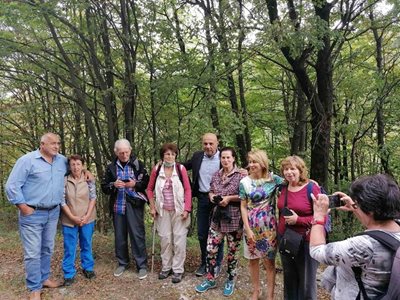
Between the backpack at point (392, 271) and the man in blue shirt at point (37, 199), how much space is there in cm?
352

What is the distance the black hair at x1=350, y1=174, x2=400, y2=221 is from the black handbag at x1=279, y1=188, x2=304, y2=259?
1426mm

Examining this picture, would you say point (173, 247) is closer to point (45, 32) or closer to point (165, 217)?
point (165, 217)

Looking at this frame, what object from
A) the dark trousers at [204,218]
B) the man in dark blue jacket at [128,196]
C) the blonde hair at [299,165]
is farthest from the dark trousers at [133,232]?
the blonde hair at [299,165]

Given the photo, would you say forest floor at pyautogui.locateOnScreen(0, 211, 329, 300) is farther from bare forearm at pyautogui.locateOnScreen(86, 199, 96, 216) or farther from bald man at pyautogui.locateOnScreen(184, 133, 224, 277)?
bare forearm at pyautogui.locateOnScreen(86, 199, 96, 216)

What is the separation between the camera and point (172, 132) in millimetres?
7395

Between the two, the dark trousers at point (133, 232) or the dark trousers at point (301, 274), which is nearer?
the dark trousers at point (301, 274)

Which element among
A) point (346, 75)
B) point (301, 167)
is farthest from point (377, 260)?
point (346, 75)

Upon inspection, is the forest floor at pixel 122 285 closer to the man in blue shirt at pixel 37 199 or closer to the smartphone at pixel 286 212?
the man in blue shirt at pixel 37 199

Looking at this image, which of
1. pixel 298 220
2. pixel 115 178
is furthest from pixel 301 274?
pixel 115 178

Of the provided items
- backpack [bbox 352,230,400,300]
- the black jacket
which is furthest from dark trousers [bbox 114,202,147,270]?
backpack [bbox 352,230,400,300]

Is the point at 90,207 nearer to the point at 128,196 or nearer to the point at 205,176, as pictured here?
the point at 128,196

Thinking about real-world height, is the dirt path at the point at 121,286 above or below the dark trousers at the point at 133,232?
below

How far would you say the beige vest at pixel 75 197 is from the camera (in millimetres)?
4383

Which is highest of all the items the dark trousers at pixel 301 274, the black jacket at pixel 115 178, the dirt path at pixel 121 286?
the black jacket at pixel 115 178
